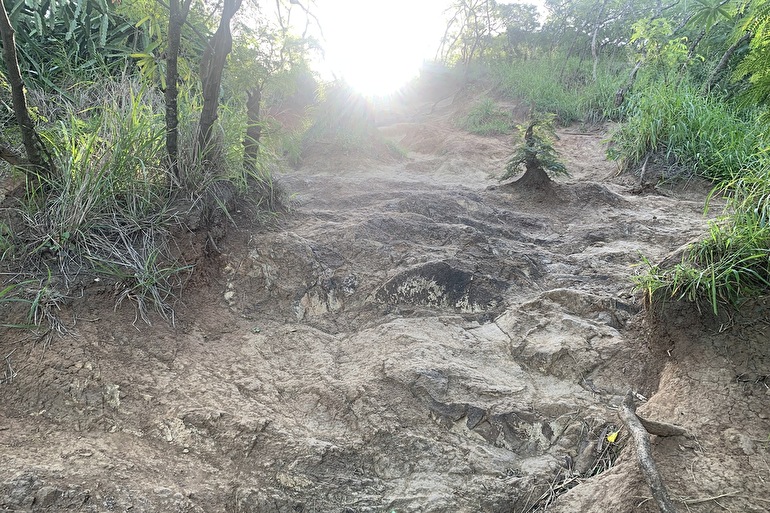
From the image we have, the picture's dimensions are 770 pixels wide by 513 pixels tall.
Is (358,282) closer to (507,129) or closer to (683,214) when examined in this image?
(683,214)

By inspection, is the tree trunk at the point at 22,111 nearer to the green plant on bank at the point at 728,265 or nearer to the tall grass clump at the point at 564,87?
the green plant on bank at the point at 728,265

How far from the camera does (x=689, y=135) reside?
15.1 feet

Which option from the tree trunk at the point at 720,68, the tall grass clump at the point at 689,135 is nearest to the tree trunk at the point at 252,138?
the tall grass clump at the point at 689,135

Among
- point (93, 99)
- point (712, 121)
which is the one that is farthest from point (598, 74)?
point (93, 99)

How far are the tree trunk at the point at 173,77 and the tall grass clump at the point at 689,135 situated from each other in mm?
4390

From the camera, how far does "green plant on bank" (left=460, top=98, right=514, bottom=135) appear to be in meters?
8.23

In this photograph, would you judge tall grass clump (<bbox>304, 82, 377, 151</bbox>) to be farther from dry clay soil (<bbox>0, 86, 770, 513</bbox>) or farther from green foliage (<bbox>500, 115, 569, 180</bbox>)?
dry clay soil (<bbox>0, 86, 770, 513</bbox>)

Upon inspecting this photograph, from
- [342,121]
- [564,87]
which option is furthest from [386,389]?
[564,87]

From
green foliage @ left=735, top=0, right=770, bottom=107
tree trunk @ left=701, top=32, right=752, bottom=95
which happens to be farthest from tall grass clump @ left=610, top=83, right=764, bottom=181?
green foliage @ left=735, top=0, right=770, bottom=107

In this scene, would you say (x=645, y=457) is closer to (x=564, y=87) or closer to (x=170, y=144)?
(x=170, y=144)

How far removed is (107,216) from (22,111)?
62cm

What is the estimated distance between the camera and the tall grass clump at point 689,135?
4.19 meters

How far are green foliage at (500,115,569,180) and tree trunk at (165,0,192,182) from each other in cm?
325

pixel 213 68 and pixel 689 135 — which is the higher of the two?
pixel 213 68
